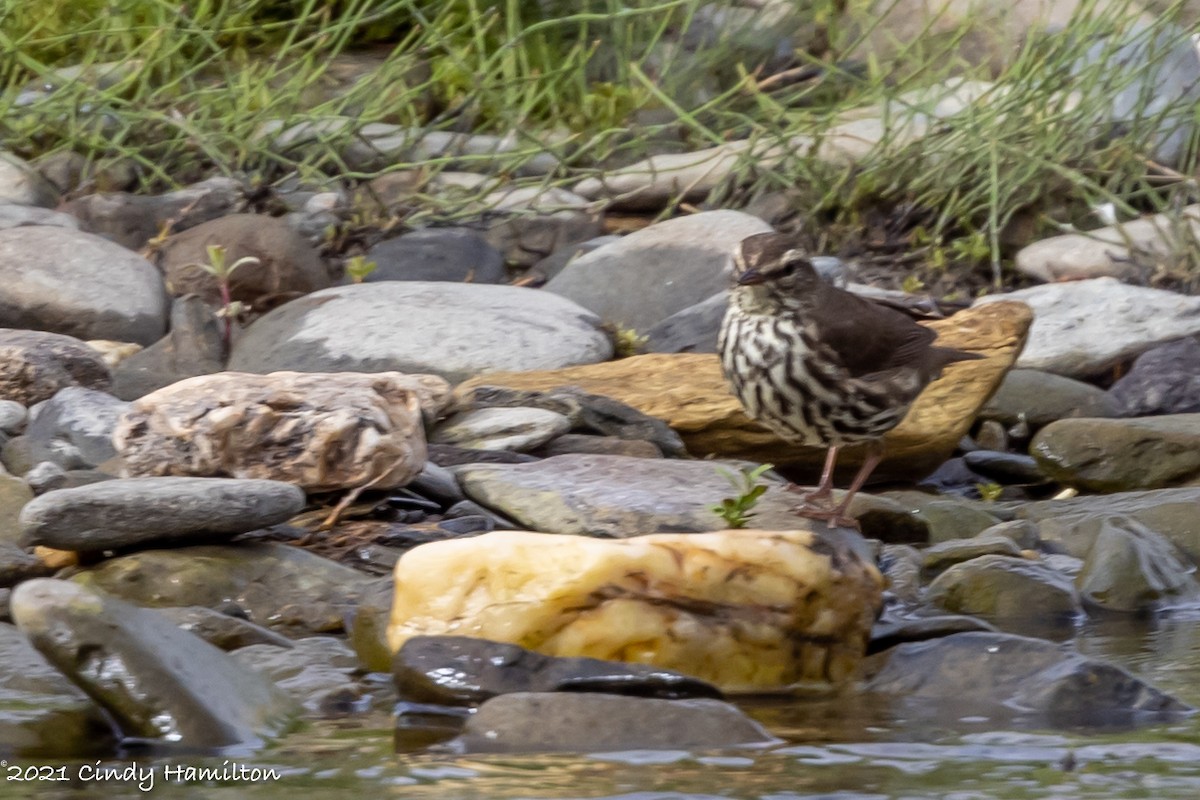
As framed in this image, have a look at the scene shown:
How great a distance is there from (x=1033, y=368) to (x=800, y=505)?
3.11m

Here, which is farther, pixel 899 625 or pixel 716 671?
pixel 899 625

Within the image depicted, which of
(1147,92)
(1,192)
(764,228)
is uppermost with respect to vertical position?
(1147,92)

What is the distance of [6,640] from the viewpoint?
15.1ft

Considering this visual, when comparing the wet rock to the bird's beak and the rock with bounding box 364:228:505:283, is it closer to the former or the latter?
the bird's beak

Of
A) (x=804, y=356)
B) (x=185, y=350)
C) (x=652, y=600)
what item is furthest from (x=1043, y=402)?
(x=652, y=600)

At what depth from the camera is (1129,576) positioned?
593 cm

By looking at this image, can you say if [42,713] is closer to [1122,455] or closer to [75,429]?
[75,429]

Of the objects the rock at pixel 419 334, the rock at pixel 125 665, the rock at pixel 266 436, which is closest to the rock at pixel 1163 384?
the rock at pixel 419 334

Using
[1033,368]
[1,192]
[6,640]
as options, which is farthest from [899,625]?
[1,192]

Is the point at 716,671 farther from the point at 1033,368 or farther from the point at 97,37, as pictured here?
the point at 97,37

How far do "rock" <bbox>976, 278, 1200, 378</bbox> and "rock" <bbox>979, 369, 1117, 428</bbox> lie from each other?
327 mm

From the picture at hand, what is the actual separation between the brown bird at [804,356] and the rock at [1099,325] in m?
2.98

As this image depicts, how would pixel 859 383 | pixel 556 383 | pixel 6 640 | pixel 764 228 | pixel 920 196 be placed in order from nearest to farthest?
1. pixel 6 640
2. pixel 859 383
3. pixel 556 383
4. pixel 764 228
5. pixel 920 196

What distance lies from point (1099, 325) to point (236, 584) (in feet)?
16.5
